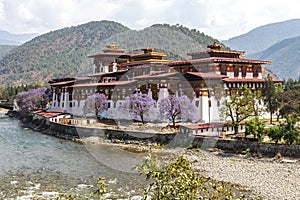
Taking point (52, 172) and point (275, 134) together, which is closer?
point (52, 172)

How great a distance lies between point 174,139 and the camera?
131ft

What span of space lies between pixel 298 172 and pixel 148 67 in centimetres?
3494

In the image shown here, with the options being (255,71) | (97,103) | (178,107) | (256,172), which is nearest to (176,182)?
(256,172)

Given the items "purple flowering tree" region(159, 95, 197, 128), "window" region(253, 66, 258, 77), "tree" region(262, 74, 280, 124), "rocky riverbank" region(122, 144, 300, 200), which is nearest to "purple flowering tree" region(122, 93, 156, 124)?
"purple flowering tree" region(159, 95, 197, 128)

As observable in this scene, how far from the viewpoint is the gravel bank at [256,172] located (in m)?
24.2

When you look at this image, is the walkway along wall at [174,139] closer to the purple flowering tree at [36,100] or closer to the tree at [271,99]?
the tree at [271,99]

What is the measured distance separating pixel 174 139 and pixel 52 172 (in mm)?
15188

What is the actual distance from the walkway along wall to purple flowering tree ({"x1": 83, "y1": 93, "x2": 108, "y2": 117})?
19.3 feet

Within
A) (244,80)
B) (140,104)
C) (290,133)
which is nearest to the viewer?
(290,133)

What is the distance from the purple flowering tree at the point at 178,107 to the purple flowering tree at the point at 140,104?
9.39 ft

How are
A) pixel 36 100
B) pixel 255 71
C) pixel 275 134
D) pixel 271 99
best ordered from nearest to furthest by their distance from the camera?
pixel 275 134 < pixel 271 99 < pixel 255 71 < pixel 36 100

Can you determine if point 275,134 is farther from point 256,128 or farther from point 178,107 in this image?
point 178,107

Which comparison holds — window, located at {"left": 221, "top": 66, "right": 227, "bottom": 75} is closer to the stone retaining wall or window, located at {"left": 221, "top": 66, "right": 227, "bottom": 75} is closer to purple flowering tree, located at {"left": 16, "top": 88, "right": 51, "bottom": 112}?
the stone retaining wall

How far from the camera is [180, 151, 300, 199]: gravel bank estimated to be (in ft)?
79.3
